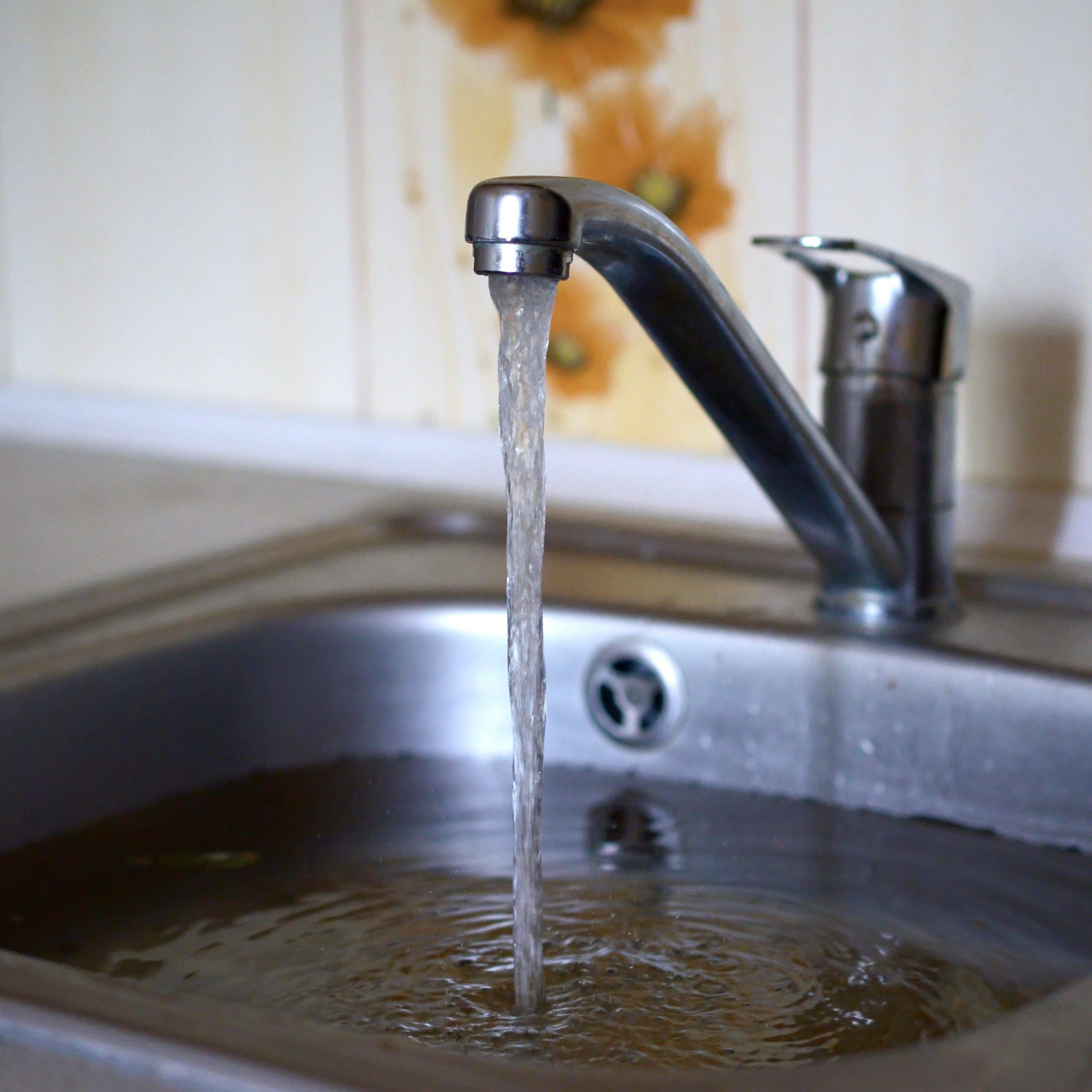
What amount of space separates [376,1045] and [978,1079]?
13cm

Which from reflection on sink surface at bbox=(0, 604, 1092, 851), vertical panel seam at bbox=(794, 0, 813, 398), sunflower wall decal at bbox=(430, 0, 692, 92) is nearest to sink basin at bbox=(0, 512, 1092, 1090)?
reflection on sink surface at bbox=(0, 604, 1092, 851)

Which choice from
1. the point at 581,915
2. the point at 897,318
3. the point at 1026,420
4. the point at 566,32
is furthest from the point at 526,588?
the point at 566,32

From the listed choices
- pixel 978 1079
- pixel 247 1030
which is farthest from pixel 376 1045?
pixel 978 1079

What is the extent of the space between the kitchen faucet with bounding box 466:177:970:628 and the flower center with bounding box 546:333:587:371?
0.20 meters

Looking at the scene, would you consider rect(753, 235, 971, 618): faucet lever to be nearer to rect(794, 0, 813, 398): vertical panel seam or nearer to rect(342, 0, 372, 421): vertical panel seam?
rect(794, 0, 813, 398): vertical panel seam

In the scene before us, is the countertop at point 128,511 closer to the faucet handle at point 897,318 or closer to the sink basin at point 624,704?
the sink basin at point 624,704

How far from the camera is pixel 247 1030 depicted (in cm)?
35

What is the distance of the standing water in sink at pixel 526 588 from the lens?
1.61ft

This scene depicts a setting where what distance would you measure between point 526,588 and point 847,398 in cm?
24

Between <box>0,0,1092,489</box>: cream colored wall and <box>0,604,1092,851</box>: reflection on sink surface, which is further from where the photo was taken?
<box>0,0,1092,489</box>: cream colored wall

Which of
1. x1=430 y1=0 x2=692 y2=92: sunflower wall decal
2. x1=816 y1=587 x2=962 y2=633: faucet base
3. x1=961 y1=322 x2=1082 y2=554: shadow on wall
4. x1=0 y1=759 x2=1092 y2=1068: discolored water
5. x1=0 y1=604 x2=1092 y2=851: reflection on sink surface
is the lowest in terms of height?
x1=0 y1=759 x2=1092 y2=1068: discolored water

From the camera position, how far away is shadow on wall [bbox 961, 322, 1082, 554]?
0.77 meters

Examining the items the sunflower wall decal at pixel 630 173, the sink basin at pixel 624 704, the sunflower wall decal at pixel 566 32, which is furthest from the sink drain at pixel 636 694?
the sunflower wall decal at pixel 566 32

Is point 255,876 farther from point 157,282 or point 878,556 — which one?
point 157,282
